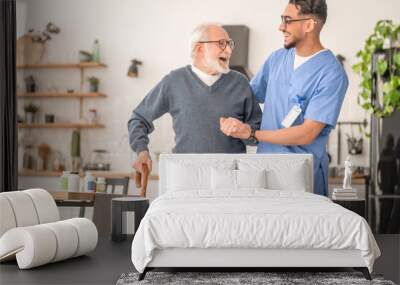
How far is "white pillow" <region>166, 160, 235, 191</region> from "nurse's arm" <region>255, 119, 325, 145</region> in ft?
1.47

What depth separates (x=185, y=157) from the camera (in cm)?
598

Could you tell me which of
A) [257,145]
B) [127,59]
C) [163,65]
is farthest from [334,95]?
[127,59]

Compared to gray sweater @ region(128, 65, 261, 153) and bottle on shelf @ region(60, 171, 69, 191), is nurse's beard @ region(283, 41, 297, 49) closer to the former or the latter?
gray sweater @ region(128, 65, 261, 153)

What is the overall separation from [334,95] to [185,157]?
1.50 m

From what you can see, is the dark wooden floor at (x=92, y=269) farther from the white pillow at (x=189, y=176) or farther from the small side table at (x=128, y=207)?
the white pillow at (x=189, y=176)

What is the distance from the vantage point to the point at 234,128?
601 cm

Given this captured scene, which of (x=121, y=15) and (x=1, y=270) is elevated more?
(x=121, y=15)

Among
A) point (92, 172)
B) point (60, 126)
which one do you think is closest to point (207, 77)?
point (92, 172)

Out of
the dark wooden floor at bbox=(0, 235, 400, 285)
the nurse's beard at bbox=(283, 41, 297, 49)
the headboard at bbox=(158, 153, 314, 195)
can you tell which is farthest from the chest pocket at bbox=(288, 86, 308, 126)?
the dark wooden floor at bbox=(0, 235, 400, 285)

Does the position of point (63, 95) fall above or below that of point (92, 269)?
above

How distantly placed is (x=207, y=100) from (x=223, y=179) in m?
0.83

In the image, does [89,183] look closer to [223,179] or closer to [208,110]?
[208,110]

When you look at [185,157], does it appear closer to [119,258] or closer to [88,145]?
[119,258]

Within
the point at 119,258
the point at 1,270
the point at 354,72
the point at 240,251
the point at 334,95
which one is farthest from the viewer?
the point at 354,72
